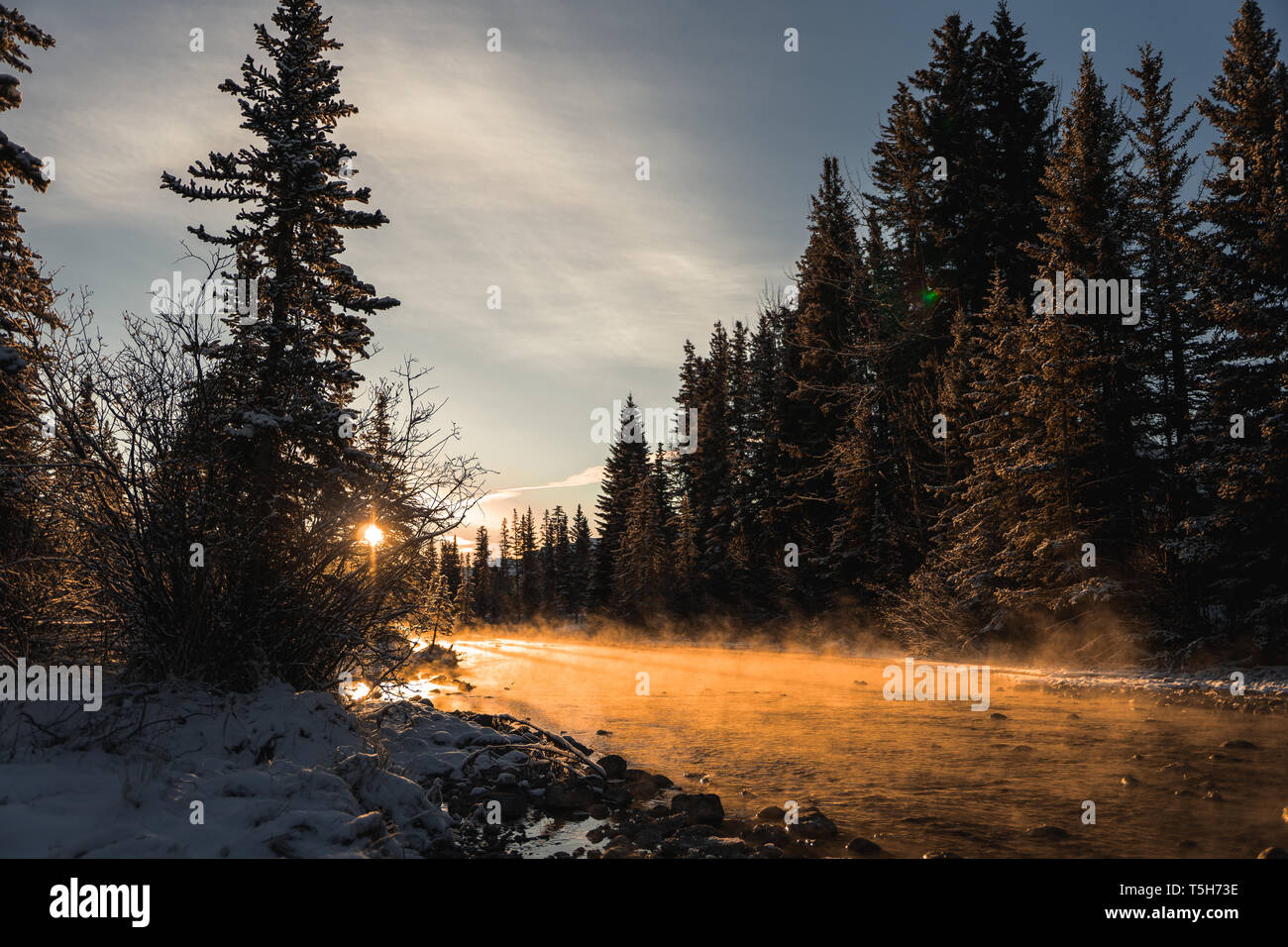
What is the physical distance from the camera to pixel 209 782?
18.9 feet

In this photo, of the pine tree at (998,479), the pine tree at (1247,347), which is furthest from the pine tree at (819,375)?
the pine tree at (1247,347)

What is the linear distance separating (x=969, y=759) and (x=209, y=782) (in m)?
9.27

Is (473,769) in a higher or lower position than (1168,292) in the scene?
lower

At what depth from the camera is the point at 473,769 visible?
886 cm

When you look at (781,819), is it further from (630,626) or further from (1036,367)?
(630,626)

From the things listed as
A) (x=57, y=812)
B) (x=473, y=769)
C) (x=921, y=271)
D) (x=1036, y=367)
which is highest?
(x=921, y=271)

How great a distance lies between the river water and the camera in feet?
22.5

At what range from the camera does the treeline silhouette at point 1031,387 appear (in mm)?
17047

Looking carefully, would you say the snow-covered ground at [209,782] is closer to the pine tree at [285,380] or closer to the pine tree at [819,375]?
the pine tree at [285,380]

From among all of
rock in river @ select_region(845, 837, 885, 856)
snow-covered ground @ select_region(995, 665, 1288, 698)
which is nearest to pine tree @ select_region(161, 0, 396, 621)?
rock in river @ select_region(845, 837, 885, 856)

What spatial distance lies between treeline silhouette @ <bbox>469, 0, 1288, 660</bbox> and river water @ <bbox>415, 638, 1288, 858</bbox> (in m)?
4.69

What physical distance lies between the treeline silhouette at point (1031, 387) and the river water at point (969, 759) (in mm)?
4694
